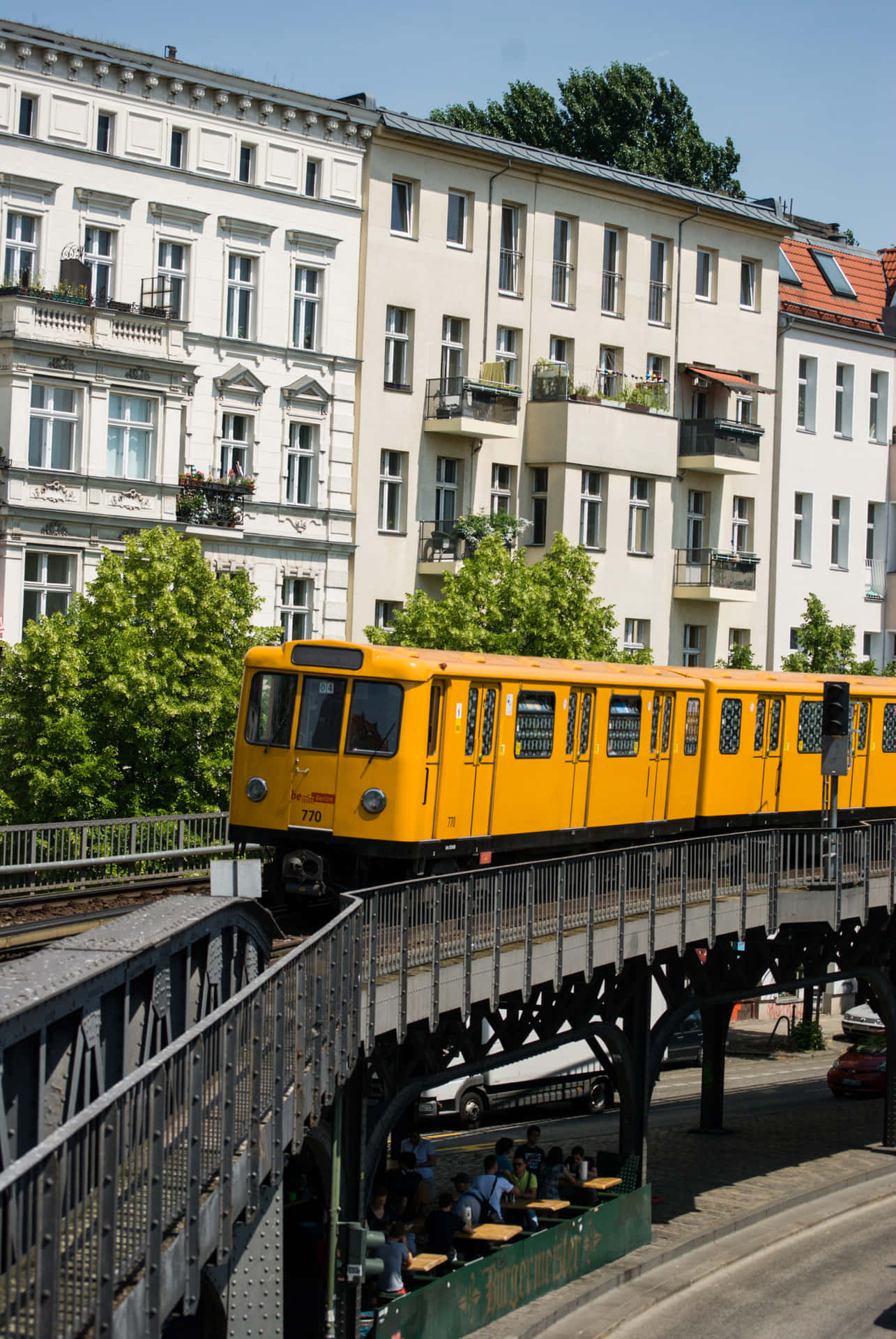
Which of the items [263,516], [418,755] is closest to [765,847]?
[418,755]

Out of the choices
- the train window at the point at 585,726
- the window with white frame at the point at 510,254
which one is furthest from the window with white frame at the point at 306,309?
the train window at the point at 585,726

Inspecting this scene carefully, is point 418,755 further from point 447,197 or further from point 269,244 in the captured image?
point 447,197

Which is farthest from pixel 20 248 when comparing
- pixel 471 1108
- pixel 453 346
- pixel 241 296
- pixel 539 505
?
pixel 471 1108

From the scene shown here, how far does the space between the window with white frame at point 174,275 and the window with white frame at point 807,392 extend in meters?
20.5

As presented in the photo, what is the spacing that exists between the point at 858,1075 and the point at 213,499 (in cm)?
1971

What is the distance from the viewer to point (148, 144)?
3750cm

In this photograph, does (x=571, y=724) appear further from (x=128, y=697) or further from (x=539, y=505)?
(x=539, y=505)

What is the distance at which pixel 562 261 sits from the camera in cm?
4588

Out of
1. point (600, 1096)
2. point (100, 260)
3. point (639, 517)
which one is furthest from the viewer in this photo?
point (639, 517)

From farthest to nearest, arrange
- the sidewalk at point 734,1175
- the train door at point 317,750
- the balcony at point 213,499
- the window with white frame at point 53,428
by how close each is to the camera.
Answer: the balcony at point 213,499
the window with white frame at point 53,428
the sidewalk at point 734,1175
the train door at point 317,750

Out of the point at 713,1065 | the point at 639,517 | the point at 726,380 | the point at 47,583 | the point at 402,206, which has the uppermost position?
the point at 402,206

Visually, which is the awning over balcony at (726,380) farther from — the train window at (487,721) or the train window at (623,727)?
the train window at (487,721)

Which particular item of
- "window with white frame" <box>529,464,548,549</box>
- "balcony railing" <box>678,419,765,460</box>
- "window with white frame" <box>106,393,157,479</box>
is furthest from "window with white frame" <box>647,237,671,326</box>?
"window with white frame" <box>106,393,157,479</box>

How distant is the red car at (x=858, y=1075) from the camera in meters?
42.8
